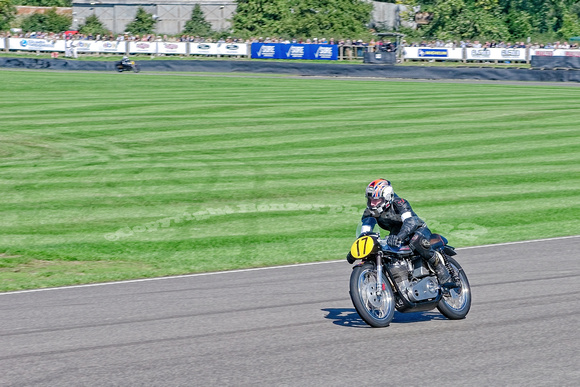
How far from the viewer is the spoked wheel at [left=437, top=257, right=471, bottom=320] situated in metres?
9.17

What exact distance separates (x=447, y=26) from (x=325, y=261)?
79.8 m

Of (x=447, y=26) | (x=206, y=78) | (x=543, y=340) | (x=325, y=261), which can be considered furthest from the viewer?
(x=447, y=26)

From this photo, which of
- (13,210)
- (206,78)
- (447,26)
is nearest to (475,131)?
(13,210)

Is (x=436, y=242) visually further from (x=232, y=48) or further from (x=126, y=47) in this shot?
(x=126, y=47)

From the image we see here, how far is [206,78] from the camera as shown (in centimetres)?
5269

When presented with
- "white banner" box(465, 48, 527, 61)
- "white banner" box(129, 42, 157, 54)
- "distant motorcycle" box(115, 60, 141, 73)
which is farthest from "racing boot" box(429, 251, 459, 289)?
"white banner" box(129, 42, 157, 54)

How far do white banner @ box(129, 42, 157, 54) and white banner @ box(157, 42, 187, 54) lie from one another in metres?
0.47

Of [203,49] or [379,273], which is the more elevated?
[203,49]

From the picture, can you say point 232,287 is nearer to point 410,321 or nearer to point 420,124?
point 410,321

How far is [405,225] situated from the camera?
29.0ft

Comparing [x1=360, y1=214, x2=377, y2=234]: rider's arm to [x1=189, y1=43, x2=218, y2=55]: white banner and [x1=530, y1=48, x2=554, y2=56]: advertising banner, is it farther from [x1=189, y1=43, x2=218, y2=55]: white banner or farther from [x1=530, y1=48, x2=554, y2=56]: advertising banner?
[x1=189, y1=43, x2=218, y2=55]: white banner

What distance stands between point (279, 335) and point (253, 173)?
13.4 metres

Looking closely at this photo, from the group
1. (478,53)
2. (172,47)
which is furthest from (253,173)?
(172,47)

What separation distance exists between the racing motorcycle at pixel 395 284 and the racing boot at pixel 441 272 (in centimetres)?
5
